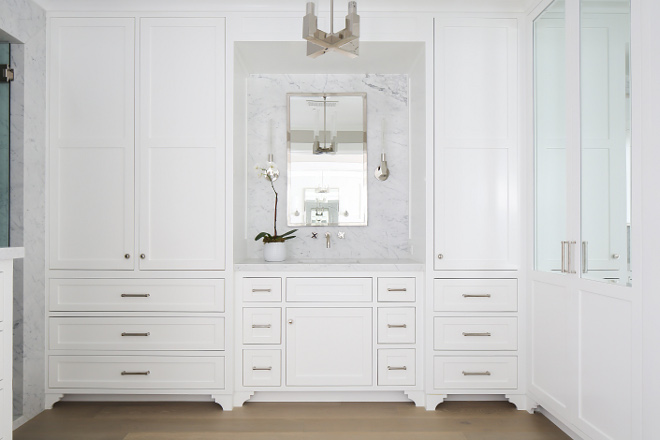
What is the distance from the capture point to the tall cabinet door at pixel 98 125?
296 cm

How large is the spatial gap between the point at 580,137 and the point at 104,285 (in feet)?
9.56

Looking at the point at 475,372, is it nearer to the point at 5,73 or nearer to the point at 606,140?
the point at 606,140

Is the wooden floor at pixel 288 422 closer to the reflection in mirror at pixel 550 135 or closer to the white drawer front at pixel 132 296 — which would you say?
the white drawer front at pixel 132 296

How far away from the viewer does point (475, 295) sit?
2.97 meters

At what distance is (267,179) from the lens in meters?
3.44

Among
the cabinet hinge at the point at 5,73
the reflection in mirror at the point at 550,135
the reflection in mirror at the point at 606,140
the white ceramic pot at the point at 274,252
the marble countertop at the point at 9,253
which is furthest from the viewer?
the white ceramic pot at the point at 274,252

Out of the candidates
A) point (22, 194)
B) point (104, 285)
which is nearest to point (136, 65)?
point (22, 194)

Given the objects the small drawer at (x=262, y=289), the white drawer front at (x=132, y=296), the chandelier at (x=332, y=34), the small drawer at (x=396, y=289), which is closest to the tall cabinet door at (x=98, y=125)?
the white drawer front at (x=132, y=296)

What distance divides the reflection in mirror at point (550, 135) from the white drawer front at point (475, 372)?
0.67 m

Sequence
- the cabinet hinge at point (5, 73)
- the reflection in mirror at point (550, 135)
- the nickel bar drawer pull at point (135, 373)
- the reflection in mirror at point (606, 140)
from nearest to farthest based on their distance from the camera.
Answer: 1. the reflection in mirror at point (606, 140)
2. the reflection in mirror at point (550, 135)
3. the cabinet hinge at point (5, 73)
4. the nickel bar drawer pull at point (135, 373)

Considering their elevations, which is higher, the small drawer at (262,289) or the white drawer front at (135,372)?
the small drawer at (262,289)

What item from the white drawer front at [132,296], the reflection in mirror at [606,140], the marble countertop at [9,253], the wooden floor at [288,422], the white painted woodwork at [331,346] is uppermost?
the reflection in mirror at [606,140]

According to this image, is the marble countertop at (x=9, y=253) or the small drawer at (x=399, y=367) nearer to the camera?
the marble countertop at (x=9, y=253)

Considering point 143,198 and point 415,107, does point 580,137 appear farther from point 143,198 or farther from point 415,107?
point 143,198
